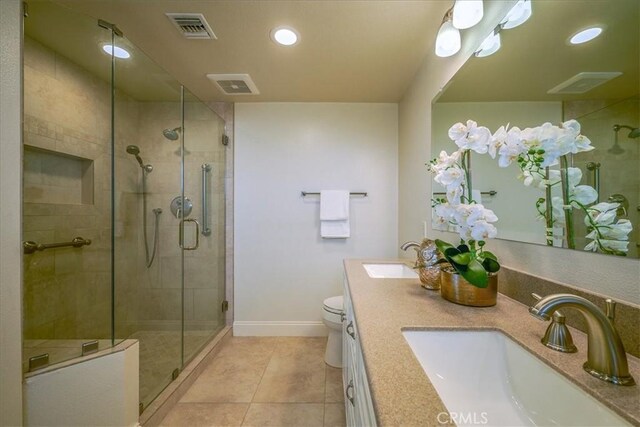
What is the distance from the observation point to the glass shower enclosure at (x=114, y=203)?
4.34 ft

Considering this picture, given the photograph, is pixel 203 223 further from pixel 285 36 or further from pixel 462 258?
pixel 462 258

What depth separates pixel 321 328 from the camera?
2309mm

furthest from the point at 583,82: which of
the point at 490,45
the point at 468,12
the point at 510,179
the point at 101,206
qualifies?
the point at 101,206

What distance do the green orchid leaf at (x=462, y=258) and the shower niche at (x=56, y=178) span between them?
78.0 inches

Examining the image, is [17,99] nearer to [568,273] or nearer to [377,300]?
[377,300]

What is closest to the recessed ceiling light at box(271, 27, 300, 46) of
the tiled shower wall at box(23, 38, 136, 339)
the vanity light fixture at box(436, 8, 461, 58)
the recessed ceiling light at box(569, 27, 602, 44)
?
the vanity light fixture at box(436, 8, 461, 58)

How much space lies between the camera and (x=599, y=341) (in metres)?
0.48

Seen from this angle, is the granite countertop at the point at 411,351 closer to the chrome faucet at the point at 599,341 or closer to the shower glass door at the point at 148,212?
the chrome faucet at the point at 599,341

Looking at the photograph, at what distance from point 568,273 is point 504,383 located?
14.8 inches

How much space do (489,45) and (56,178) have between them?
2479 mm

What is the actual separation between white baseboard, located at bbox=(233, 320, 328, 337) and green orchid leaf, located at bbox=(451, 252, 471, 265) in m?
1.80

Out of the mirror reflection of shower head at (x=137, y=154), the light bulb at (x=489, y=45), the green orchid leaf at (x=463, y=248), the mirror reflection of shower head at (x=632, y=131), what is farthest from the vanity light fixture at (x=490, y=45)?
the mirror reflection of shower head at (x=137, y=154)

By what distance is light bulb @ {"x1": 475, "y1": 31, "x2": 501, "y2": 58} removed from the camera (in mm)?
980

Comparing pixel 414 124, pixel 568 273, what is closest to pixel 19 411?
pixel 568 273
